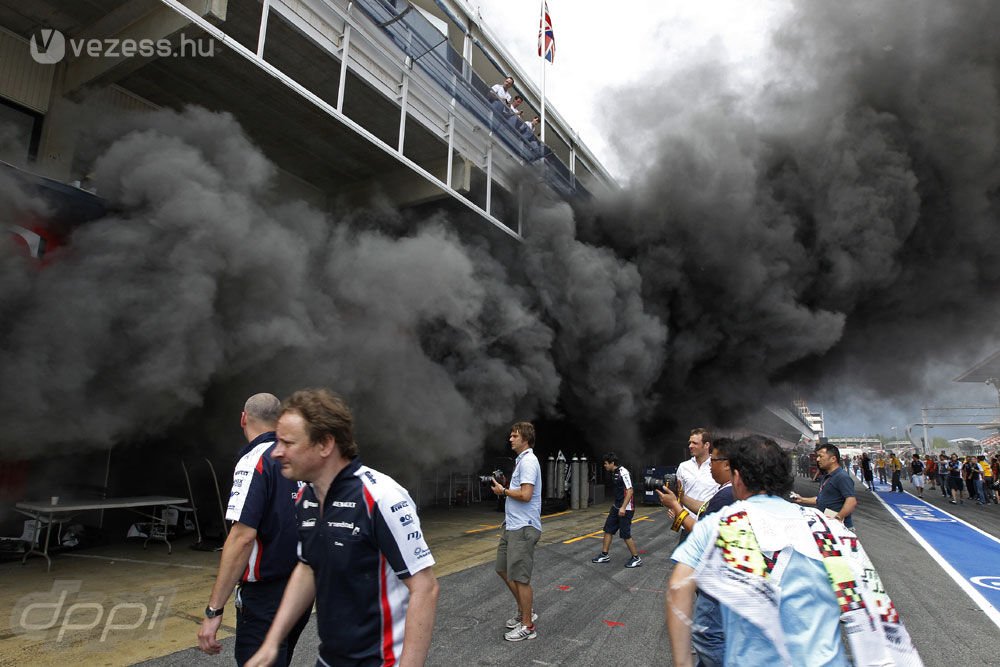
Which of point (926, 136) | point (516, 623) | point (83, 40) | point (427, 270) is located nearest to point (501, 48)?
point (427, 270)

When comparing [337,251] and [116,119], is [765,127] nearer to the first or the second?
[337,251]

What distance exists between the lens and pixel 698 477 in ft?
14.5

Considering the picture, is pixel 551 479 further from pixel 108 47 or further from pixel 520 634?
pixel 108 47

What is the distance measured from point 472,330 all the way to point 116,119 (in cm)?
650

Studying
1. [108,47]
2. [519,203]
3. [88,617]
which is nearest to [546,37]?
[519,203]

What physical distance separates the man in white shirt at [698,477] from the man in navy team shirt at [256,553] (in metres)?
3.15

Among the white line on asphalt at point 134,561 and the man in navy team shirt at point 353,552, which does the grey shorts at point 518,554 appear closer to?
the man in navy team shirt at point 353,552

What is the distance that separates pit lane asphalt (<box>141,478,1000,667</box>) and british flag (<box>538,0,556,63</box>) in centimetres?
1128

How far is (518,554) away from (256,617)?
7.45 feet

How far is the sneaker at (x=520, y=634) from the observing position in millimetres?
3936

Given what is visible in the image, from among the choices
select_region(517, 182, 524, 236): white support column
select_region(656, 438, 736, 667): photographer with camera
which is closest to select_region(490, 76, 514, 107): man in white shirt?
select_region(517, 182, 524, 236): white support column

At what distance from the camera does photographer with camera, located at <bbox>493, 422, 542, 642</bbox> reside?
4.06 metres

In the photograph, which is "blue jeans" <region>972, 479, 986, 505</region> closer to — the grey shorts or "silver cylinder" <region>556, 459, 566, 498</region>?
"silver cylinder" <region>556, 459, 566, 498</region>

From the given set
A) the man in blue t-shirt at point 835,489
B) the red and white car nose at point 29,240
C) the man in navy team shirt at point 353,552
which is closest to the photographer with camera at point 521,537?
the man in navy team shirt at point 353,552
